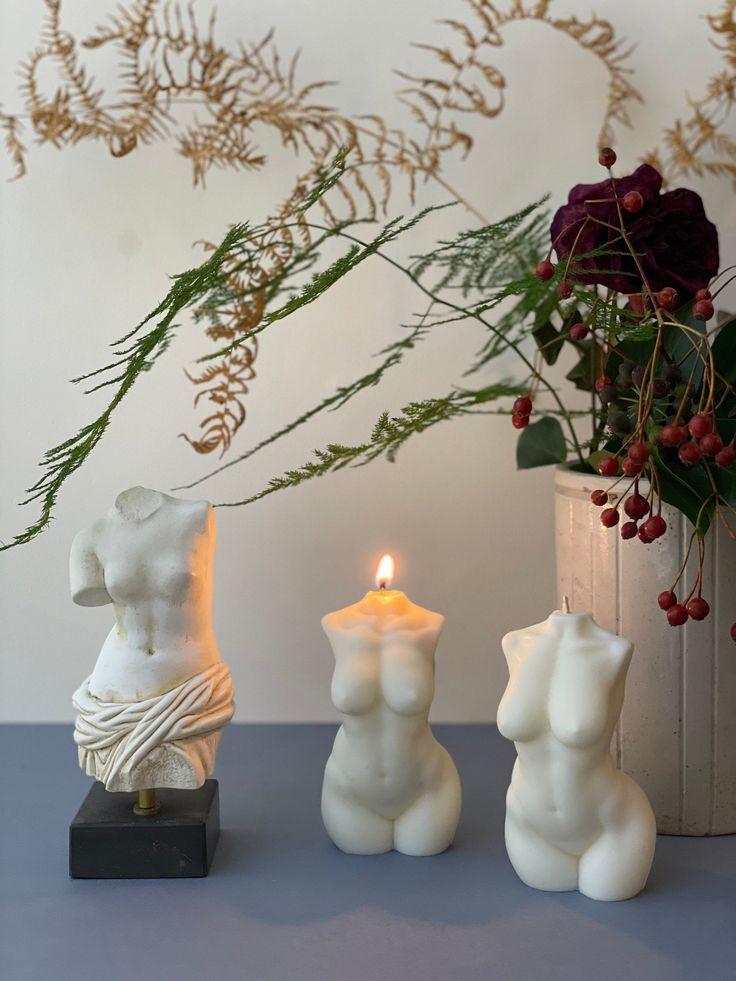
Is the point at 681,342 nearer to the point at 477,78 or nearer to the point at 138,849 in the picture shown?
the point at 477,78

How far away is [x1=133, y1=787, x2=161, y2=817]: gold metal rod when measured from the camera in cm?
63

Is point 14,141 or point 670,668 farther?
point 14,141

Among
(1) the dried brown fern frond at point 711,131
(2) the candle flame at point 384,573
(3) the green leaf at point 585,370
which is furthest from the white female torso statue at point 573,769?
(1) the dried brown fern frond at point 711,131

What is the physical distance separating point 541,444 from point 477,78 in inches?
11.7

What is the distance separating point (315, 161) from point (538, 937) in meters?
0.56

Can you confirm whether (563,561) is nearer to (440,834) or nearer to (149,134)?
(440,834)

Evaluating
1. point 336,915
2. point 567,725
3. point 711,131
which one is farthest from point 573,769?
point 711,131

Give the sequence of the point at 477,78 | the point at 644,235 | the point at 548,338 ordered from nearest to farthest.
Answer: the point at 644,235 < the point at 548,338 < the point at 477,78

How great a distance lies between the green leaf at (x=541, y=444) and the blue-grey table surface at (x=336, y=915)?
0.23 metres

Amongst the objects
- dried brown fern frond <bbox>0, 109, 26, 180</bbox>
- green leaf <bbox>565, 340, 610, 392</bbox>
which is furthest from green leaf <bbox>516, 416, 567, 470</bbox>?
dried brown fern frond <bbox>0, 109, 26, 180</bbox>

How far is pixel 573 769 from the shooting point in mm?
580

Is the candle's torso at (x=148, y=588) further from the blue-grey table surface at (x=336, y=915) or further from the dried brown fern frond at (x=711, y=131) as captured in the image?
the dried brown fern frond at (x=711, y=131)

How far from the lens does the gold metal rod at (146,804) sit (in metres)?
0.63

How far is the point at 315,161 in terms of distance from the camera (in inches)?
32.7
